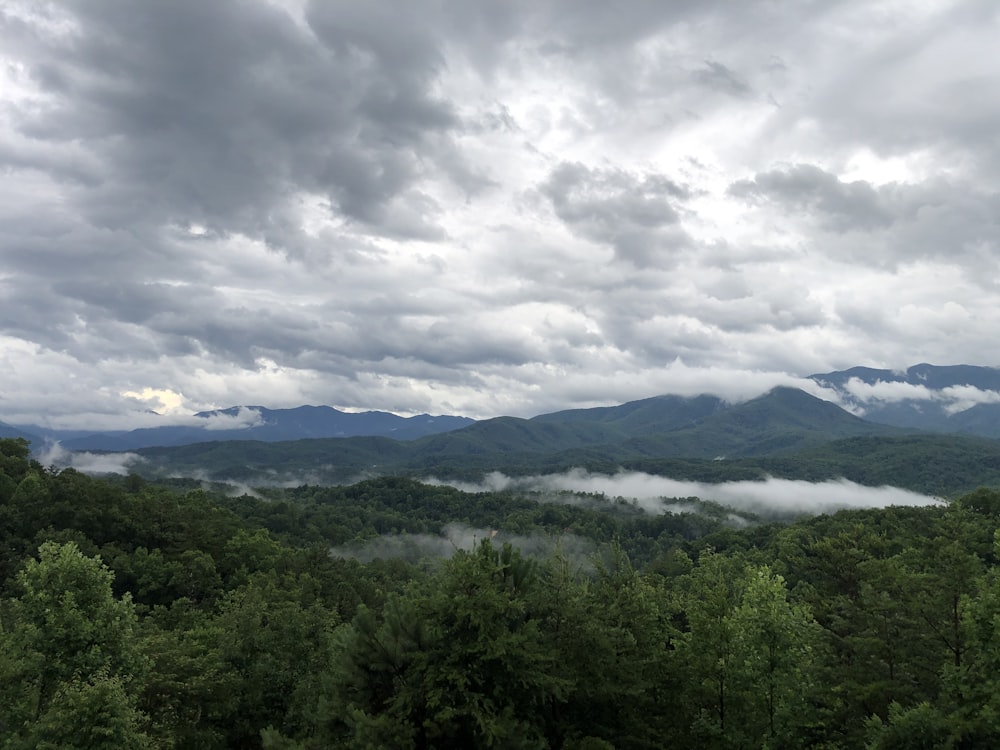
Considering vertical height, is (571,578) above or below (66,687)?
above

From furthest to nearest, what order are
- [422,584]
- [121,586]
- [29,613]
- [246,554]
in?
1. [246,554]
2. [121,586]
3. [29,613]
4. [422,584]

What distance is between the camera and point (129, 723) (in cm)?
2439

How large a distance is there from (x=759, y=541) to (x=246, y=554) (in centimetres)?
13754

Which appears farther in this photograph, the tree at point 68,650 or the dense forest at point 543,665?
the tree at point 68,650

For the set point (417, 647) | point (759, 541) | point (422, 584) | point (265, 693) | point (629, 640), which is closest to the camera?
point (417, 647)

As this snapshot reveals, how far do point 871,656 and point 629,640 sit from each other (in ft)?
38.4

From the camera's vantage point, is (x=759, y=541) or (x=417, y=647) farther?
(x=759, y=541)

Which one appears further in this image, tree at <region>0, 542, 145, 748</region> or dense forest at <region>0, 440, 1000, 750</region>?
tree at <region>0, 542, 145, 748</region>

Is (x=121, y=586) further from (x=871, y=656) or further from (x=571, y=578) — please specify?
(x=871, y=656)

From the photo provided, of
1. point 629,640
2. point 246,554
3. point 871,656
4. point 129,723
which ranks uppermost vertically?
point 629,640

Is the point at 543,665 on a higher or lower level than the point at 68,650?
higher

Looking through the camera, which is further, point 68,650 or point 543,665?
point 68,650

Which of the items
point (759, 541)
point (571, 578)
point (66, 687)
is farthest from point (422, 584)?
point (759, 541)

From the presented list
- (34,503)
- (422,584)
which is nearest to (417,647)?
(422,584)
